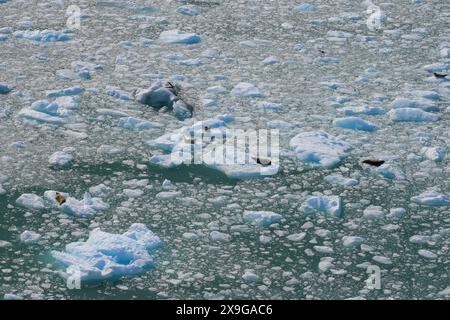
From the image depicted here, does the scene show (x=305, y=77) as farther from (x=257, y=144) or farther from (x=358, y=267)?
(x=358, y=267)

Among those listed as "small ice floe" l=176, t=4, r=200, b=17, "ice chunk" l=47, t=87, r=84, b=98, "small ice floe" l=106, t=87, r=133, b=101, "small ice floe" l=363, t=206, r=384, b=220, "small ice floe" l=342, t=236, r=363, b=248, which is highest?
"ice chunk" l=47, t=87, r=84, b=98

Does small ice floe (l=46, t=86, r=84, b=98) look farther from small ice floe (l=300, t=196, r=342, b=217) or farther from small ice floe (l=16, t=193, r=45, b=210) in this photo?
small ice floe (l=300, t=196, r=342, b=217)

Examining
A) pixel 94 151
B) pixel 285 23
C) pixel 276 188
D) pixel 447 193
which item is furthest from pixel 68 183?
pixel 285 23

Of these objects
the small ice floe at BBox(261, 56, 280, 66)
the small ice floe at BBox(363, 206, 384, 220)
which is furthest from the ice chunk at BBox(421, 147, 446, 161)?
the small ice floe at BBox(261, 56, 280, 66)

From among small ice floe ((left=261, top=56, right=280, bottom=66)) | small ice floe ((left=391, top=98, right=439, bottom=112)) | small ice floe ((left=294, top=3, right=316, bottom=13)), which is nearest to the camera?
small ice floe ((left=391, top=98, right=439, bottom=112))

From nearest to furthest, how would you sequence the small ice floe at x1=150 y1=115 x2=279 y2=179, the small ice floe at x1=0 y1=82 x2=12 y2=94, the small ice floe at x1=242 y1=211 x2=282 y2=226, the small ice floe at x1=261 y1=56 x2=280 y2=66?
1. the small ice floe at x1=242 y1=211 x2=282 y2=226
2. the small ice floe at x1=150 y1=115 x2=279 y2=179
3. the small ice floe at x1=0 y1=82 x2=12 y2=94
4. the small ice floe at x1=261 y1=56 x2=280 y2=66

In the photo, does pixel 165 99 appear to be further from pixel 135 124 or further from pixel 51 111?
pixel 51 111
